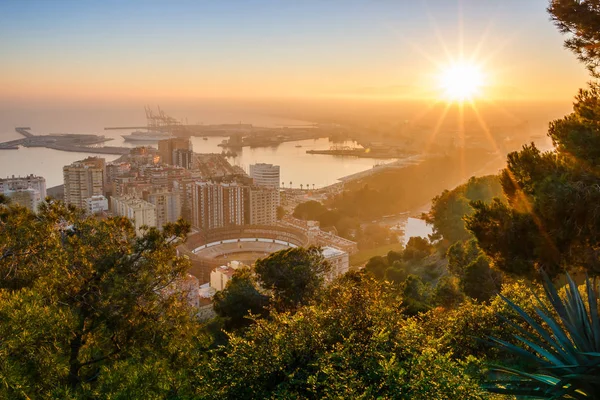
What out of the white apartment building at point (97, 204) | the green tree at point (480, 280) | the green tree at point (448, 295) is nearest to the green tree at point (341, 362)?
the green tree at point (480, 280)

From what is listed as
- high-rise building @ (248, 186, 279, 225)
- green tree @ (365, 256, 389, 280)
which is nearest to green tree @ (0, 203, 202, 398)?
green tree @ (365, 256, 389, 280)

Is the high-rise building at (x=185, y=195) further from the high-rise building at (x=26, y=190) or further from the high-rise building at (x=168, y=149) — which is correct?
the high-rise building at (x=168, y=149)

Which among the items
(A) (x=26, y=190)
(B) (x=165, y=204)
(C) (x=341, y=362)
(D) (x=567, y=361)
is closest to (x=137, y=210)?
(B) (x=165, y=204)

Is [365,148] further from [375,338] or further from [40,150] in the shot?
[375,338]

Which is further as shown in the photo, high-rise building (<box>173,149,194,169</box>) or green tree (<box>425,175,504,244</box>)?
high-rise building (<box>173,149,194,169</box>)

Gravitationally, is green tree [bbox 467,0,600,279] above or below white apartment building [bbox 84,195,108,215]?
above

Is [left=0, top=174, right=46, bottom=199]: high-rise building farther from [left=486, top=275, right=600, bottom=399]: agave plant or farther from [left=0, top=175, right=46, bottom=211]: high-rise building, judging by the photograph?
[left=486, top=275, right=600, bottom=399]: agave plant
